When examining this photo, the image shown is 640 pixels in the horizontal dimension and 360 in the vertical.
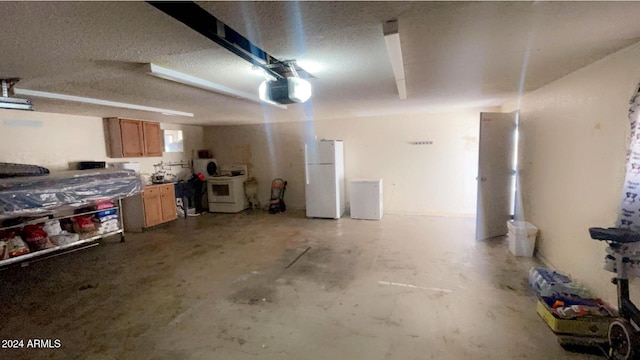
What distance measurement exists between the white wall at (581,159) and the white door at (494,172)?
18.9 inches

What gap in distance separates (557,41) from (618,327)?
74.5 inches

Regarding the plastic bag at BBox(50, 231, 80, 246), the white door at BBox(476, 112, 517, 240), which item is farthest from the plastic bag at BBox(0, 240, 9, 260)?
the white door at BBox(476, 112, 517, 240)

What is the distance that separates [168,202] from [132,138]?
139 cm

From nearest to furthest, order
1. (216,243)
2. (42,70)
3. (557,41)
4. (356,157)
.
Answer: (557,41), (42,70), (216,243), (356,157)

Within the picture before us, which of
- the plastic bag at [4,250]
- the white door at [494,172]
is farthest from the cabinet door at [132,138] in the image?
the white door at [494,172]

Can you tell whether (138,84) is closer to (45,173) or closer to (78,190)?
(78,190)

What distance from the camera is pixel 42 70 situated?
7.73 ft

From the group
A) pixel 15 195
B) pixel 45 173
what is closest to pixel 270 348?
pixel 15 195

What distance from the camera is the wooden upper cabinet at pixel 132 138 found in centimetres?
521

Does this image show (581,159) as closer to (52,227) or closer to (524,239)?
(524,239)

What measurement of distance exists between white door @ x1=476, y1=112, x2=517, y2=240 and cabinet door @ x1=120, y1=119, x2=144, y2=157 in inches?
234

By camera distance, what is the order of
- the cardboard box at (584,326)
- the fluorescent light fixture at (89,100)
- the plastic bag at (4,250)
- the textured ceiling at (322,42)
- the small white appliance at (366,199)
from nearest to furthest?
the textured ceiling at (322,42), the cardboard box at (584,326), the fluorescent light fixture at (89,100), the plastic bag at (4,250), the small white appliance at (366,199)

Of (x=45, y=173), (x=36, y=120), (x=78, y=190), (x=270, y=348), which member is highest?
(x=36, y=120)

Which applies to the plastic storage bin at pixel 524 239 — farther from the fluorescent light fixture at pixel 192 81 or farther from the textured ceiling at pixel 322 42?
the fluorescent light fixture at pixel 192 81
